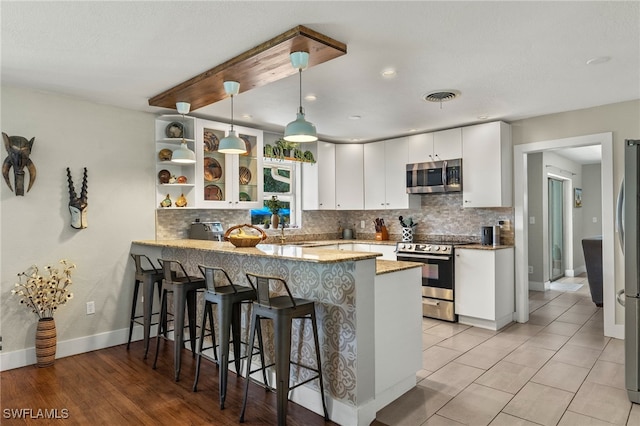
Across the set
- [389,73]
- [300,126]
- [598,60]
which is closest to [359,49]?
[389,73]

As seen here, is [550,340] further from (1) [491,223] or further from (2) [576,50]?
(2) [576,50]

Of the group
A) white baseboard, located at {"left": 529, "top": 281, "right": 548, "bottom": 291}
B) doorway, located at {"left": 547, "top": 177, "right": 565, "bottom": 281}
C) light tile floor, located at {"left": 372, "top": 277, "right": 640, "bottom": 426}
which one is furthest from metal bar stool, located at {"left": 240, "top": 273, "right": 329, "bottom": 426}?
doorway, located at {"left": 547, "top": 177, "right": 565, "bottom": 281}

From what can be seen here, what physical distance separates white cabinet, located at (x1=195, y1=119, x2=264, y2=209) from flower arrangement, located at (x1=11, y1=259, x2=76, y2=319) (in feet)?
4.80

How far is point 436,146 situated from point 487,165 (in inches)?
28.2

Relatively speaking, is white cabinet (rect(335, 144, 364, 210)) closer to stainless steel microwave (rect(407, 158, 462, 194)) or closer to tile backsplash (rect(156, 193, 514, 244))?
tile backsplash (rect(156, 193, 514, 244))

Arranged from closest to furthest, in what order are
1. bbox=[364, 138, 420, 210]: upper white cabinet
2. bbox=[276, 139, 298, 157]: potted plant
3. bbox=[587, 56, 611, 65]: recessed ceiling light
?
bbox=[587, 56, 611, 65]: recessed ceiling light
bbox=[276, 139, 298, 157]: potted plant
bbox=[364, 138, 420, 210]: upper white cabinet

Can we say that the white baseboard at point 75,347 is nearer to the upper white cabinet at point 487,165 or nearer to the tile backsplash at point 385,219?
the tile backsplash at point 385,219

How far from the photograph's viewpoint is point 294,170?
5.88 metres

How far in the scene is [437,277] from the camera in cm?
477

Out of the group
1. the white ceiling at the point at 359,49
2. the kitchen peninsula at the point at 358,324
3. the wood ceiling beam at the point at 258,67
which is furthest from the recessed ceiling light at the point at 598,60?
the kitchen peninsula at the point at 358,324

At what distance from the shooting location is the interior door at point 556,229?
7.32 m

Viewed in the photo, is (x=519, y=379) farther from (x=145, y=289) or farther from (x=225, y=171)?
(x=225, y=171)

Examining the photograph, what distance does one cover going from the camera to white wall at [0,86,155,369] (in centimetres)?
341

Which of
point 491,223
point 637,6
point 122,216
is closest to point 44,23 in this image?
point 122,216
